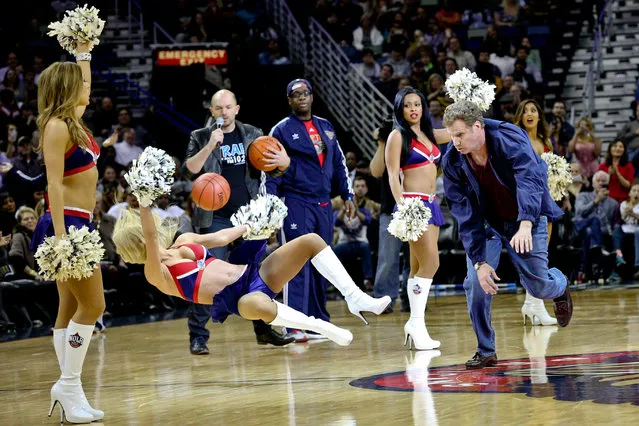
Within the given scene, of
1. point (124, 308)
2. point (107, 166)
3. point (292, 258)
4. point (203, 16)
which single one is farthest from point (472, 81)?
point (203, 16)

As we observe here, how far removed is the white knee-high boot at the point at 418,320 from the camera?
805cm

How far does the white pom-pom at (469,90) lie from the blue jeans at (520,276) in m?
1.07

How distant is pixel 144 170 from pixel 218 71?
39.2ft

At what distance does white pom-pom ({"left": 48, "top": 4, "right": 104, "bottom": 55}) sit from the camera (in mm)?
6320

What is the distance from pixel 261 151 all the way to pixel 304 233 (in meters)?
1.25

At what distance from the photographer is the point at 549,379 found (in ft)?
20.1

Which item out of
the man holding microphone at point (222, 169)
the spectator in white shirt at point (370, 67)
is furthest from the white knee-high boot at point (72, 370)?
the spectator in white shirt at point (370, 67)

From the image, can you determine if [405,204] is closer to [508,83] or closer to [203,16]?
[508,83]

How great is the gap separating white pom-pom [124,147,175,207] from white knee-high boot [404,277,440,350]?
281 centimetres

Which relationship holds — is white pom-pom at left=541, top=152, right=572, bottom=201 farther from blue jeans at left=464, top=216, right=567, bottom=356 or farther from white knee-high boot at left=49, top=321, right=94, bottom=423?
white knee-high boot at left=49, top=321, right=94, bottom=423

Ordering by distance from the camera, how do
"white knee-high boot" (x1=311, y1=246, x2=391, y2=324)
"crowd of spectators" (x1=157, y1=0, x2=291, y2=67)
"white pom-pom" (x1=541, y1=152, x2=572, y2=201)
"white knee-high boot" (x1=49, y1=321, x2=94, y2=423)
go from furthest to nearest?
"crowd of spectators" (x1=157, y1=0, x2=291, y2=67) → "white pom-pom" (x1=541, y1=152, x2=572, y2=201) → "white knee-high boot" (x1=311, y1=246, x2=391, y2=324) → "white knee-high boot" (x1=49, y1=321, x2=94, y2=423)

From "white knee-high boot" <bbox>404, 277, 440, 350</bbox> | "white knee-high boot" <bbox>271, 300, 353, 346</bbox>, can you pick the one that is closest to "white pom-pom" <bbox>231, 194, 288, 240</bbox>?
"white knee-high boot" <bbox>271, 300, 353, 346</bbox>

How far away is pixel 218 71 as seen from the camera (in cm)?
1770

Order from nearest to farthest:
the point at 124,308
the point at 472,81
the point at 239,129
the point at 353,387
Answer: the point at 353,387, the point at 472,81, the point at 239,129, the point at 124,308
